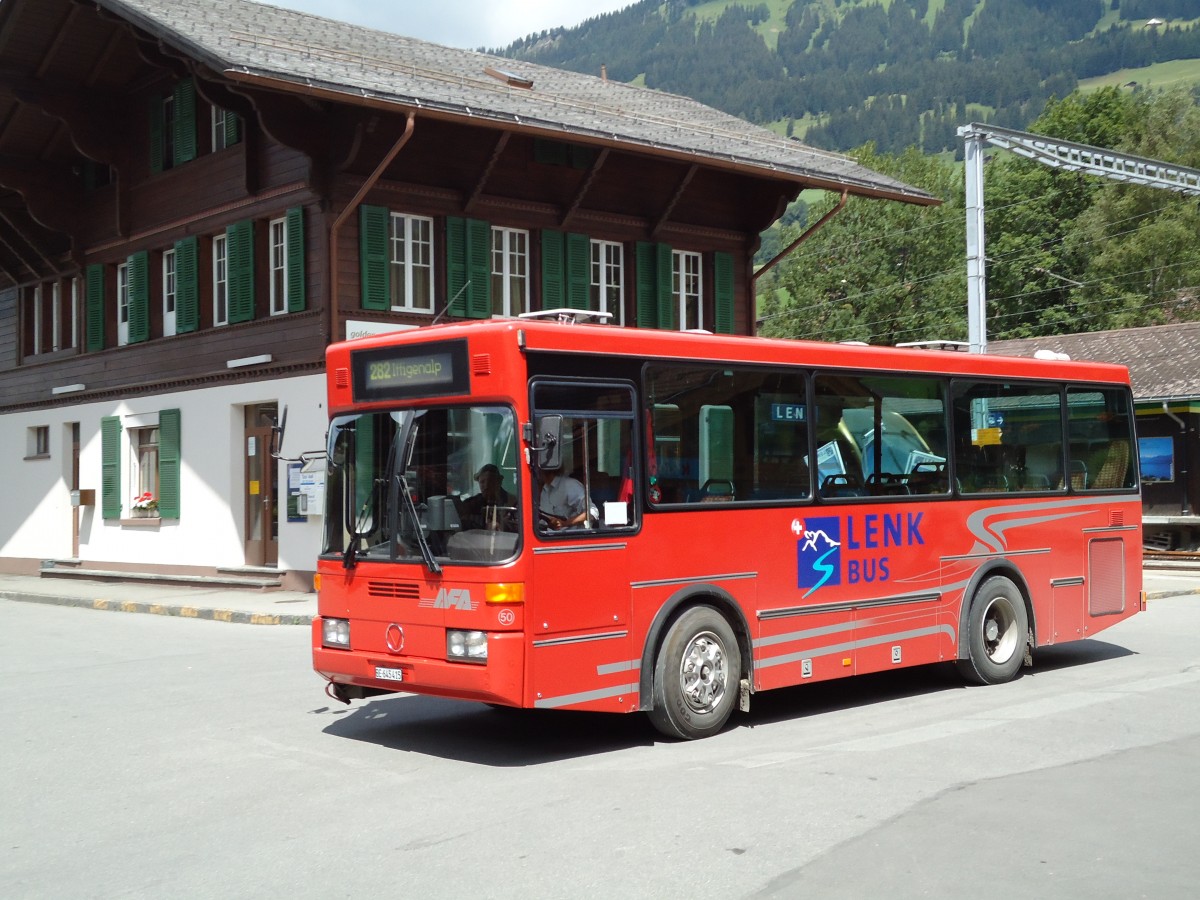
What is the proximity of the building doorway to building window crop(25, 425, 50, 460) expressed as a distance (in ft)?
28.6

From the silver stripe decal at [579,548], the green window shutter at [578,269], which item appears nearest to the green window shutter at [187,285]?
the green window shutter at [578,269]

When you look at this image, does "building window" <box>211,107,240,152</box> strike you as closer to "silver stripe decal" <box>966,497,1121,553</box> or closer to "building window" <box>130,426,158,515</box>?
"building window" <box>130,426,158,515</box>

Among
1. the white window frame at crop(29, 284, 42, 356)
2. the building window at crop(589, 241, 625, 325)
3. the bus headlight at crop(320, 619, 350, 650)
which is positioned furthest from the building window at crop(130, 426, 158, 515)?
the bus headlight at crop(320, 619, 350, 650)

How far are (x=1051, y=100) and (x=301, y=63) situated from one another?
1996 inches

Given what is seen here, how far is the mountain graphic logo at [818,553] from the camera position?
10.4 meters

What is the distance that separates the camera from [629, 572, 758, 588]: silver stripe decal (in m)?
9.22

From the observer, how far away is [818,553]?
34.5 feet

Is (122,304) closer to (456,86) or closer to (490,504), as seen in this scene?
(456,86)

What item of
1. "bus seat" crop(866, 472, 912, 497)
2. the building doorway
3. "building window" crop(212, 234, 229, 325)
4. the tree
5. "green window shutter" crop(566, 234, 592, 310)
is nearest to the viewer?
"bus seat" crop(866, 472, 912, 497)

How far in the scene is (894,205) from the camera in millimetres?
62906

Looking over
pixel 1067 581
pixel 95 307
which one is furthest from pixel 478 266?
pixel 1067 581

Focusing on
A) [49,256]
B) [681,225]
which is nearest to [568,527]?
[681,225]

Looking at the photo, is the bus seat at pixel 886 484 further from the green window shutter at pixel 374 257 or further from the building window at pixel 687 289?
the building window at pixel 687 289

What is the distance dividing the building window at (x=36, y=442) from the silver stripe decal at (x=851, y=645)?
941 inches
